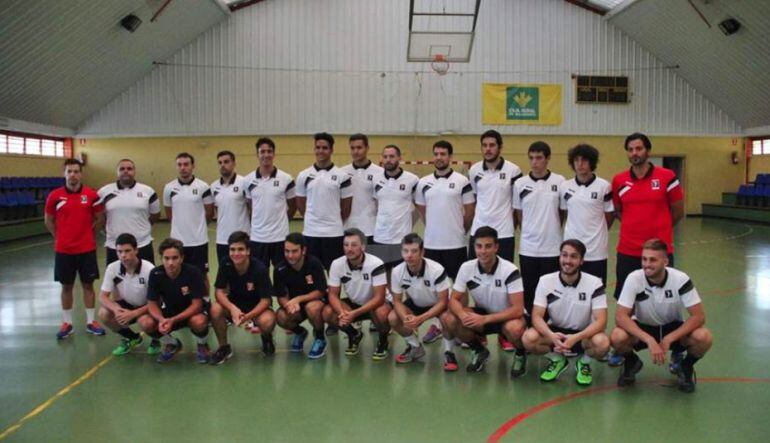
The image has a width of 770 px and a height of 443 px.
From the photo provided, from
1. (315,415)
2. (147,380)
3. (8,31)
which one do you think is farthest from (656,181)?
(8,31)

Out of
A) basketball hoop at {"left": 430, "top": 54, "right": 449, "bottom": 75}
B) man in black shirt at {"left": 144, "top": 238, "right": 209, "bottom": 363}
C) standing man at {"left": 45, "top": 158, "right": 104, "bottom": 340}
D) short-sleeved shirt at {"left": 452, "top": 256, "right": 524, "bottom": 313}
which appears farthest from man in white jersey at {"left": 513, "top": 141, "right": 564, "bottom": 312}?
basketball hoop at {"left": 430, "top": 54, "right": 449, "bottom": 75}

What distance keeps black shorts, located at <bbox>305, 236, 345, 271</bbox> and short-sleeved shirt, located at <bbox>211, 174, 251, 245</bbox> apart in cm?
78

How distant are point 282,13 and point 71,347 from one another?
50.4 feet

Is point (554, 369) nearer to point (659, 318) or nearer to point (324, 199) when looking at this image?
point (659, 318)

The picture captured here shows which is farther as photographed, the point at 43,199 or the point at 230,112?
the point at 230,112

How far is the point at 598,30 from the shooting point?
1905 cm

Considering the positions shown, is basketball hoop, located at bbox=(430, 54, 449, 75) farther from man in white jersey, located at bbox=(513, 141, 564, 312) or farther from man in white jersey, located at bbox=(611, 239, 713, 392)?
man in white jersey, located at bbox=(611, 239, 713, 392)

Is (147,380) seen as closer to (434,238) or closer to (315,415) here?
(315,415)

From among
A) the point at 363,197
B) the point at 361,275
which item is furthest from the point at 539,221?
the point at 363,197

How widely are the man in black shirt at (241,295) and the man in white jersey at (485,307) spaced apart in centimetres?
154

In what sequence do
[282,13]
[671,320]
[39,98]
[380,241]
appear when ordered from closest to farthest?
[671,320], [380,241], [39,98], [282,13]

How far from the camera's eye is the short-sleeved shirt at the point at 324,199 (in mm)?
5992

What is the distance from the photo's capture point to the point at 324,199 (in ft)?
19.6

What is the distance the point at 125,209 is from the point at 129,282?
3.46 feet
